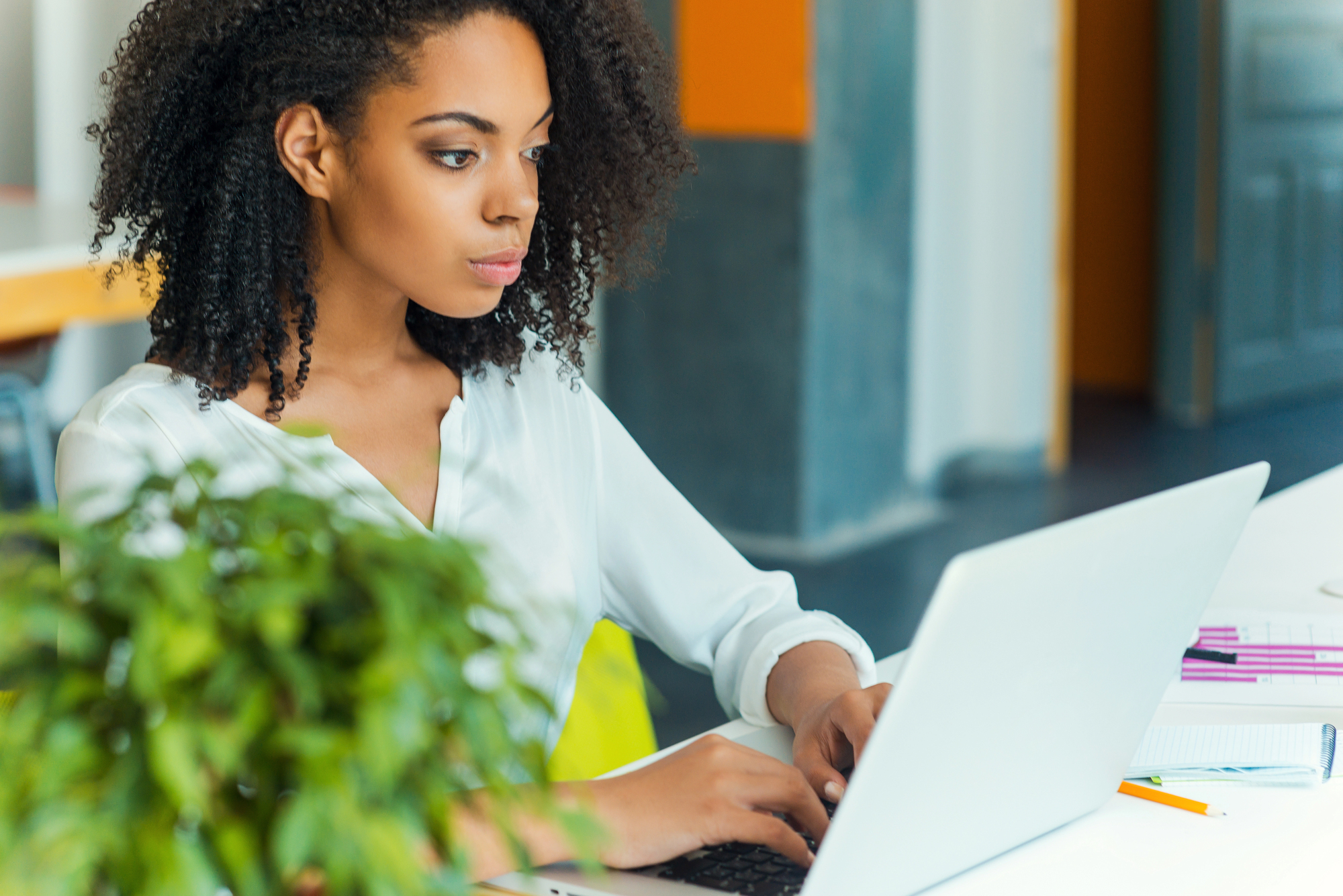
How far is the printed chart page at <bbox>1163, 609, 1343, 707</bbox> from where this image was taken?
4.01 ft

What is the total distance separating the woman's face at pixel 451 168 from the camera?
1203 mm

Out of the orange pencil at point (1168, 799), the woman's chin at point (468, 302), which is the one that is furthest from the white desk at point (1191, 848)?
the woman's chin at point (468, 302)

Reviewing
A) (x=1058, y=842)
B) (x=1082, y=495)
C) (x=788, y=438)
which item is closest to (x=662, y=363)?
(x=788, y=438)

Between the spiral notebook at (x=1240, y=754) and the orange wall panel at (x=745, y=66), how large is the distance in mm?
2731

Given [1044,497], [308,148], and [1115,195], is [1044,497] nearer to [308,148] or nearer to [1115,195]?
[1115,195]

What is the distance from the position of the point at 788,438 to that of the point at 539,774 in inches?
129

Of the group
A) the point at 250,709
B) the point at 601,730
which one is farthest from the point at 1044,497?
the point at 250,709

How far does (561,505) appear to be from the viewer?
1357 millimetres

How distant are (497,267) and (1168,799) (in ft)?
2.08

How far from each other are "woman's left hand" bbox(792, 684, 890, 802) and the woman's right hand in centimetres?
9

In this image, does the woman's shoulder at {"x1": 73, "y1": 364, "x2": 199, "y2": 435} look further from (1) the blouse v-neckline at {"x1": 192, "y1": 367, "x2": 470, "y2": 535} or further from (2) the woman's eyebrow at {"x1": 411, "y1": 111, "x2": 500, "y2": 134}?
(2) the woman's eyebrow at {"x1": 411, "y1": 111, "x2": 500, "y2": 134}

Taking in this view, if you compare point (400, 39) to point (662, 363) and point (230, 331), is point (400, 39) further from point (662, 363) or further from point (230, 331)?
point (662, 363)

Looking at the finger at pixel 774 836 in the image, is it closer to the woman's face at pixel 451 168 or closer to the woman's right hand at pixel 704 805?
the woman's right hand at pixel 704 805

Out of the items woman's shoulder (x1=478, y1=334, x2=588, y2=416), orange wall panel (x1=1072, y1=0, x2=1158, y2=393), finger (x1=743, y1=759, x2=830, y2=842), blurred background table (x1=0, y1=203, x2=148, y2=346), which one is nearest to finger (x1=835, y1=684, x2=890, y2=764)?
finger (x1=743, y1=759, x2=830, y2=842)
